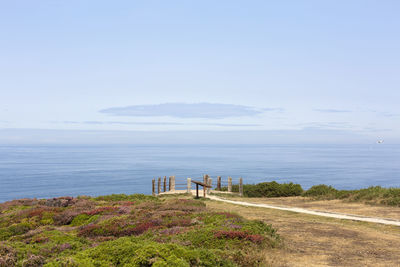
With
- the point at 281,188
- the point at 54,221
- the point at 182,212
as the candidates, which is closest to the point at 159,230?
the point at 182,212

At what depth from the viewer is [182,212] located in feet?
58.2

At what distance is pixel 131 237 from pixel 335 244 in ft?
25.3

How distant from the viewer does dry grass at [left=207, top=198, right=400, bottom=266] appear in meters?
10.7

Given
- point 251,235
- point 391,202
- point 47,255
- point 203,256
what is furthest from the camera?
point 391,202

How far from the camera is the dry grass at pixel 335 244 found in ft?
35.1

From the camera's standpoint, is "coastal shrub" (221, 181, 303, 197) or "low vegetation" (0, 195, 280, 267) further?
"coastal shrub" (221, 181, 303, 197)

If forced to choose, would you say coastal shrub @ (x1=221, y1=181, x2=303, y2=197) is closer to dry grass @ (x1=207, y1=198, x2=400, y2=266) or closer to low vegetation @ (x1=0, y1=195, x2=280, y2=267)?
low vegetation @ (x1=0, y1=195, x2=280, y2=267)

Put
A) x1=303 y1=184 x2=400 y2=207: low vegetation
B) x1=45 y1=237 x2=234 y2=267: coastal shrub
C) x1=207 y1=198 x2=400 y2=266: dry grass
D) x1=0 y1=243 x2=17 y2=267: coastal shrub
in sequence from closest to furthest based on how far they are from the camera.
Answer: x1=45 y1=237 x2=234 y2=267: coastal shrub < x1=0 y1=243 x2=17 y2=267: coastal shrub < x1=207 y1=198 x2=400 y2=266: dry grass < x1=303 y1=184 x2=400 y2=207: low vegetation

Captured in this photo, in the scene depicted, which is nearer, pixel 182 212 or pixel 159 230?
pixel 159 230

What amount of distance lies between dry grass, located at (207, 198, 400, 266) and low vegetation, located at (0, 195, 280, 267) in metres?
0.90

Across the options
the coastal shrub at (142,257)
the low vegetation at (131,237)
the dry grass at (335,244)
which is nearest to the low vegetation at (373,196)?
the dry grass at (335,244)

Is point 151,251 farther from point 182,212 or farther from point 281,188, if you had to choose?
point 281,188

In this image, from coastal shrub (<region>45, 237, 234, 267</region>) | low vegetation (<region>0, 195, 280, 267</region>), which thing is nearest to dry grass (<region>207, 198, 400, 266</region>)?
low vegetation (<region>0, 195, 280, 267</region>)

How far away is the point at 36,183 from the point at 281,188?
73.5 meters
